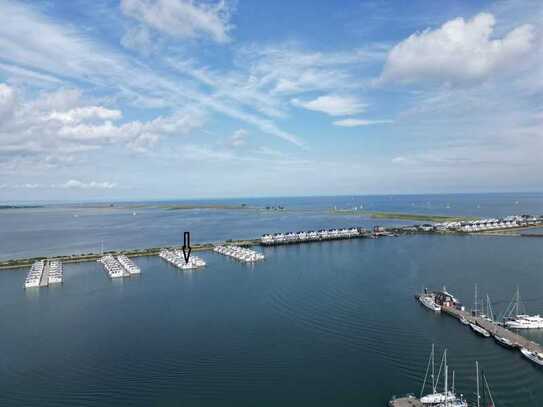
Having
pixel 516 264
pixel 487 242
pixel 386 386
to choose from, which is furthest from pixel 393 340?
pixel 487 242

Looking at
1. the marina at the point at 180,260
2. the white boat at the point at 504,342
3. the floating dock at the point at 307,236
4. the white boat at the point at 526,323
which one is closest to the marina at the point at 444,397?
the white boat at the point at 504,342

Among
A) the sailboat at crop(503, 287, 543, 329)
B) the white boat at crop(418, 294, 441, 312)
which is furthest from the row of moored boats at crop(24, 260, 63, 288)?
the sailboat at crop(503, 287, 543, 329)

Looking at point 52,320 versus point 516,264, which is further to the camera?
point 516,264

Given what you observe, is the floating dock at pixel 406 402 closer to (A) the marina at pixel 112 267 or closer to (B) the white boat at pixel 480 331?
(B) the white boat at pixel 480 331

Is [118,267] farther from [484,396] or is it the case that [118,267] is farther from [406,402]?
[484,396]

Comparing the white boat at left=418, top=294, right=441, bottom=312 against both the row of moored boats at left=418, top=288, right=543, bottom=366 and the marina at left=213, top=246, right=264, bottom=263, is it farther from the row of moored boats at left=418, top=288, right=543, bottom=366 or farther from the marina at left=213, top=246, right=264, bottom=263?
the marina at left=213, top=246, right=264, bottom=263

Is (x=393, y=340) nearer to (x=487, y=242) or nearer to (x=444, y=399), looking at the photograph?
(x=444, y=399)
